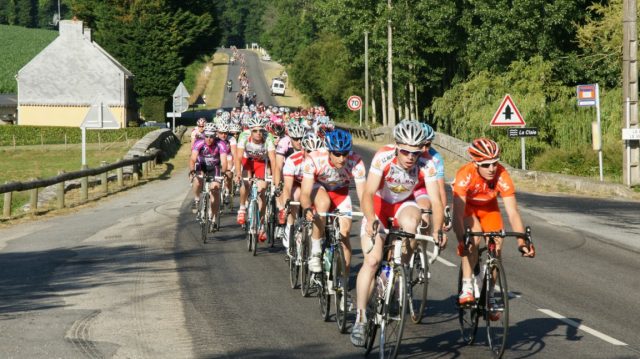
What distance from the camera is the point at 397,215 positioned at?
30.8ft

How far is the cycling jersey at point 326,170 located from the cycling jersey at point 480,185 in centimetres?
198

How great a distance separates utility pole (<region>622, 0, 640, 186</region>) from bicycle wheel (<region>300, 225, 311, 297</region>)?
1742 cm

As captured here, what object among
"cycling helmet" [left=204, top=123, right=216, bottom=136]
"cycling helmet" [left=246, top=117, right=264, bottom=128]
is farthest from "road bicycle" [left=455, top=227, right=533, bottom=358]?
"cycling helmet" [left=204, top=123, right=216, bottom=136]

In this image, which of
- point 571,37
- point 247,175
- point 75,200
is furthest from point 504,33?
point 247,175

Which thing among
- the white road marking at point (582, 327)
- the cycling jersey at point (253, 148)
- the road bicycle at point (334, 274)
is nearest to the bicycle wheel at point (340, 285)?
the road bicycle at point (334, 274)

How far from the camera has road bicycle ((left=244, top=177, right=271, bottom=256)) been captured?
1597cm

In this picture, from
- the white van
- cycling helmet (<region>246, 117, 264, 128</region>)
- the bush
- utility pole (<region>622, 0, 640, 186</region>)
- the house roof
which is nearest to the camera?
cycling helmet (<region>246, 117, 264, 128</region>)

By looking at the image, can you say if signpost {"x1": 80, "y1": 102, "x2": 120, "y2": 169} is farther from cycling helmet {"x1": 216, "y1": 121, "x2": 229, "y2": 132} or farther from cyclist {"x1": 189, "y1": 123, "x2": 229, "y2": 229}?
cycling helmet {"x1": 216, "y1": 121, "x2": 229, "y2": 132}

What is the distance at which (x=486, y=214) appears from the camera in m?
9.61

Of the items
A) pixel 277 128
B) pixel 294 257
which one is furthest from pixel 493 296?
pixel 277 128

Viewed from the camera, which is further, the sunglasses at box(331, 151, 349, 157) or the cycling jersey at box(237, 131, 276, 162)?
the cycling jersey at box(237, 131, 276, 162)

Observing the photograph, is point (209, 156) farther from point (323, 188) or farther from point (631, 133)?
point (631, 133)

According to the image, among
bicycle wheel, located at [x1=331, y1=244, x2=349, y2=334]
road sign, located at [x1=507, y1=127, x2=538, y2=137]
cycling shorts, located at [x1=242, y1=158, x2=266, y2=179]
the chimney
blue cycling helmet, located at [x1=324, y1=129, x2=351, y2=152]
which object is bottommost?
bicycle wheel, located at [x1=331, y1=244, x2=349, y2=334]

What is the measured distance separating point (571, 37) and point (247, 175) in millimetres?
40340
